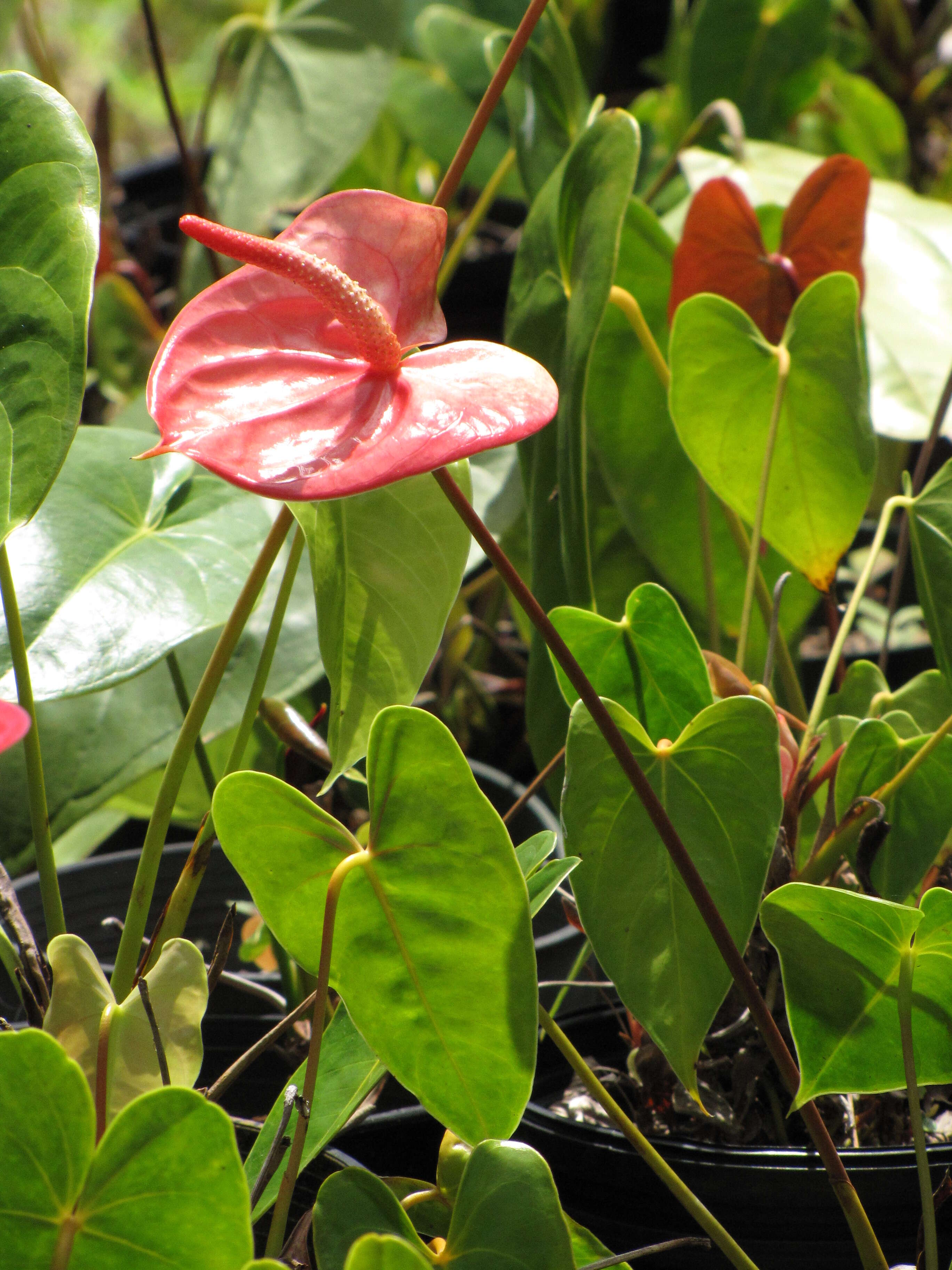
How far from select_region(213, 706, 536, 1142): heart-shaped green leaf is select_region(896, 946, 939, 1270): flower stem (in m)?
0.11

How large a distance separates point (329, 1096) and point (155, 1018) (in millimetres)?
59

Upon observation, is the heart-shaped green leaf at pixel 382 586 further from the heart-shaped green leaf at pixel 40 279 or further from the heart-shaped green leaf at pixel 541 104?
the heart-shaped green leaf at pixel 541 104

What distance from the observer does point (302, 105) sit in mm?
1006

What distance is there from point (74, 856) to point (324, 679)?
0.19 meters

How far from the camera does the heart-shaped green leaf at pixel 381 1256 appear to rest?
0.23m

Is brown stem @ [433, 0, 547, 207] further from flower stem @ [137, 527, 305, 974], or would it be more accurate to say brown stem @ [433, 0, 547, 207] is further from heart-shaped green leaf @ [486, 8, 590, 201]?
heart-shaped green leaf @ [486, 8, 590, 201]

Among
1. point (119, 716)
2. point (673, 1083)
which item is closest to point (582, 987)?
point (673, 1083)

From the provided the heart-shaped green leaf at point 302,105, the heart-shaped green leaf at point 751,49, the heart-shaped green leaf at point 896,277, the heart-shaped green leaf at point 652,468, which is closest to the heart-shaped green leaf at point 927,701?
the heart-shaped green leaf at point 652,468

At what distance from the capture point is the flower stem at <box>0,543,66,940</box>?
0.35 metres

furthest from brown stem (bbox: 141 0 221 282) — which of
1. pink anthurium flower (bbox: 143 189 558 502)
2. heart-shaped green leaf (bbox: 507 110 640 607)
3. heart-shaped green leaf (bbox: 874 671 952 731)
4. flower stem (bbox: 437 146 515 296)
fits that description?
heart-shaped green leaf (bbox: 874 671 952 731)

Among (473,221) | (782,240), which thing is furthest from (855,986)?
(473,221)

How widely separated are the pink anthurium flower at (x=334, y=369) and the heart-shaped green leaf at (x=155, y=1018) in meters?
0.13

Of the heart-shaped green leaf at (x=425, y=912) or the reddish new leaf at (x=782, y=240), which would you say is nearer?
the heart-shaped green leaf at (x=425, y=912)

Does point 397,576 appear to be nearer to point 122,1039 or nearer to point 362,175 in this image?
point 122,1039
